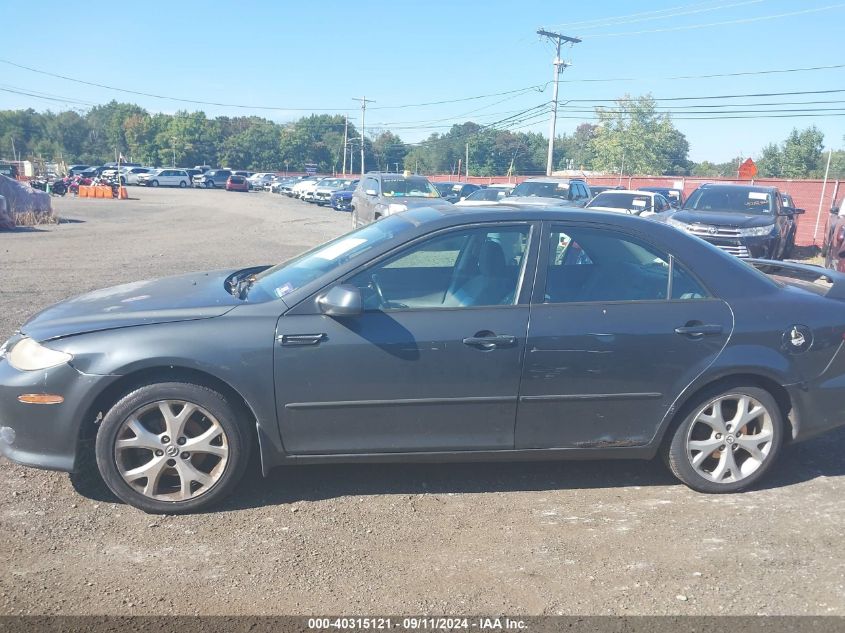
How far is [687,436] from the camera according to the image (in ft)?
13.9

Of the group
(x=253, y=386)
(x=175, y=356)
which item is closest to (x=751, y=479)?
(x=253, y=386)

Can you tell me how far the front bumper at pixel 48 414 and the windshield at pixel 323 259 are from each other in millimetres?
1043

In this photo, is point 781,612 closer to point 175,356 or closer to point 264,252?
point 175,356

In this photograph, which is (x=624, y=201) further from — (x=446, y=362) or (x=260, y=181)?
(x=260, y=181)

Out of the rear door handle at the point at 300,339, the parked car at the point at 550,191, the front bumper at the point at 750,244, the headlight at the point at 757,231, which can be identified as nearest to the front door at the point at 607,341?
the rear door handle at the point at 300,339

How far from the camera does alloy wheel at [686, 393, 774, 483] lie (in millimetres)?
4223

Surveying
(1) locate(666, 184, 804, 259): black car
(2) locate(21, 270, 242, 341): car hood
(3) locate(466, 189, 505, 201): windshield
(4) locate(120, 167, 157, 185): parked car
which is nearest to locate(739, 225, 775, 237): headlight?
(1) locate(666, 184, 804, 259): black car

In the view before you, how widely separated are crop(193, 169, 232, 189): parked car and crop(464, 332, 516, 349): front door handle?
6352 centimetres

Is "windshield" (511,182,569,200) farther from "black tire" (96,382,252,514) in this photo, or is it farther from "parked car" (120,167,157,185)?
"parked car" (120,167,157,185)

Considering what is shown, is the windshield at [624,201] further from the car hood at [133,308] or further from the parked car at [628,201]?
the car hood at [133,308]

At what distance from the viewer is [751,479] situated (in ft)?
14.0

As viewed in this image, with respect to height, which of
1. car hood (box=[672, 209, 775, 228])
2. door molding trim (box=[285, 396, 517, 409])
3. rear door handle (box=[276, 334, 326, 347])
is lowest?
door molding trim (box=[285, 396, 517, 409])

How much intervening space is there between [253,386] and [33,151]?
120236mm

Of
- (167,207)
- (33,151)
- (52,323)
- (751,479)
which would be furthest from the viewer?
Answer: (33,151)
